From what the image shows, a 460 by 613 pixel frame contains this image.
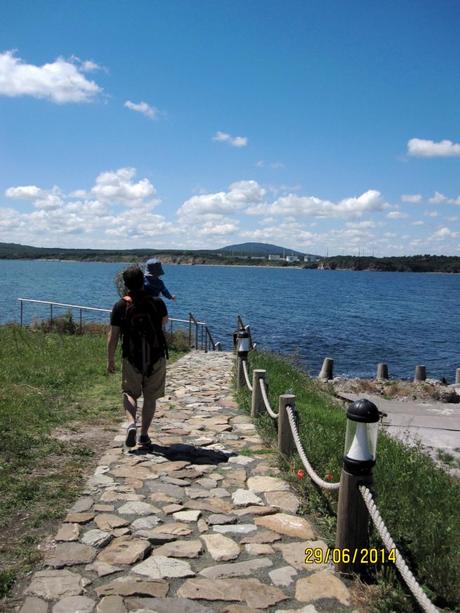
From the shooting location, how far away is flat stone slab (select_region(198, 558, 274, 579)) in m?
3.51

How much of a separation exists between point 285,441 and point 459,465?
16.9 feet

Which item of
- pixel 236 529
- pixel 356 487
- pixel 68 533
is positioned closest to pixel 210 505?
pixel 236 529

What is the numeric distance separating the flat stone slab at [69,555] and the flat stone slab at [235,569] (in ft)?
2.59

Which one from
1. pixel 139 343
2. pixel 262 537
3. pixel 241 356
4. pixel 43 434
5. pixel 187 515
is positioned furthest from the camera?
pixel 241 356

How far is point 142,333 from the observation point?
6020 millimetres

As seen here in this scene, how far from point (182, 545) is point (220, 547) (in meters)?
0.27

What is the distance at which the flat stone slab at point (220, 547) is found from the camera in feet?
12.3

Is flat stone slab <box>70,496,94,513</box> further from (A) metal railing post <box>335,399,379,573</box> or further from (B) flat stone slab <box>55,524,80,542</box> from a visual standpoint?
(A) metal railing post <box>335,399,379,573</box>

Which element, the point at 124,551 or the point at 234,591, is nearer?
the point at 234,591

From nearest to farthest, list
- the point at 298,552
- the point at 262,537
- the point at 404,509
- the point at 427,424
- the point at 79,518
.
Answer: the point at 298,552 → the point at 262,537 → the point at 404,509 → the point at 79,518 → the point at 427,424

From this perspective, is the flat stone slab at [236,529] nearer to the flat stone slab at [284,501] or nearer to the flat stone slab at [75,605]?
the flat stone slab at [284,501]

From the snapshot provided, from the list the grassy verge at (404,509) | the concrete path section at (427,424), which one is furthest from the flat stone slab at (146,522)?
the concrete path section at (427,424)

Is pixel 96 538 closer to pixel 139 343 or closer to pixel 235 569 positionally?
pixel 235 569

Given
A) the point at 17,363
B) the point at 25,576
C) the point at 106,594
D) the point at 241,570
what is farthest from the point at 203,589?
the point at 17,363
